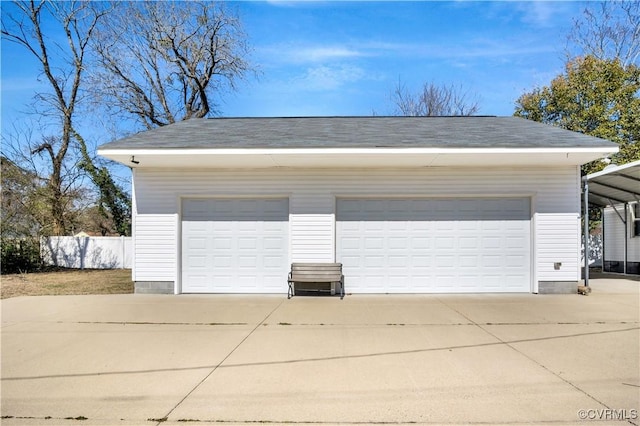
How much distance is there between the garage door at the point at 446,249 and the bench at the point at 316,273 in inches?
18.8

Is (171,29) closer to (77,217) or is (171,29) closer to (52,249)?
(77,217)

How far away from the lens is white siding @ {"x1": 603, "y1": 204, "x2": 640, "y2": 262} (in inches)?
538

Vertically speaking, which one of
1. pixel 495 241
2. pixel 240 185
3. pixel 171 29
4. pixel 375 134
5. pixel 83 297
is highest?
pixel 171 29

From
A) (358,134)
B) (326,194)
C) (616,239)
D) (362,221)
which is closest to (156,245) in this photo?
(326,194)

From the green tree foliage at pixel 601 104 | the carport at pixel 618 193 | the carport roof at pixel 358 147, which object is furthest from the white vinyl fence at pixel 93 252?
the green tree foliage at pixel 601 104

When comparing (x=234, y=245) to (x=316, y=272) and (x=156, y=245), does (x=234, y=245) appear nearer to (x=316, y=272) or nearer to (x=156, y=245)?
(x=156, y=245)

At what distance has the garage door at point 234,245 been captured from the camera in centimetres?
970

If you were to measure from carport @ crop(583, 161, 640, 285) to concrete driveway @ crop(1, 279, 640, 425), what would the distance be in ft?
10.0

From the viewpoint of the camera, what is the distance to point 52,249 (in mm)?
16969

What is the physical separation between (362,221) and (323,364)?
17.5ft

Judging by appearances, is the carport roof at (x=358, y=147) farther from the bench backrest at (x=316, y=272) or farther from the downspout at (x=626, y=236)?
the downspout at (x=626, y=236)

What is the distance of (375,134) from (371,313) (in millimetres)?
4293

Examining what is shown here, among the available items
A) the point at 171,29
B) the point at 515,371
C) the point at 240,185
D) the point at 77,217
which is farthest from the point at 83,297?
the point at 171,29

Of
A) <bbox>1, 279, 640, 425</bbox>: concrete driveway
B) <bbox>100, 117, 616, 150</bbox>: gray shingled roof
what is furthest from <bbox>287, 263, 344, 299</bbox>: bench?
<bbox>100, 117, 616, 150</bbox>: gray shingled roof
